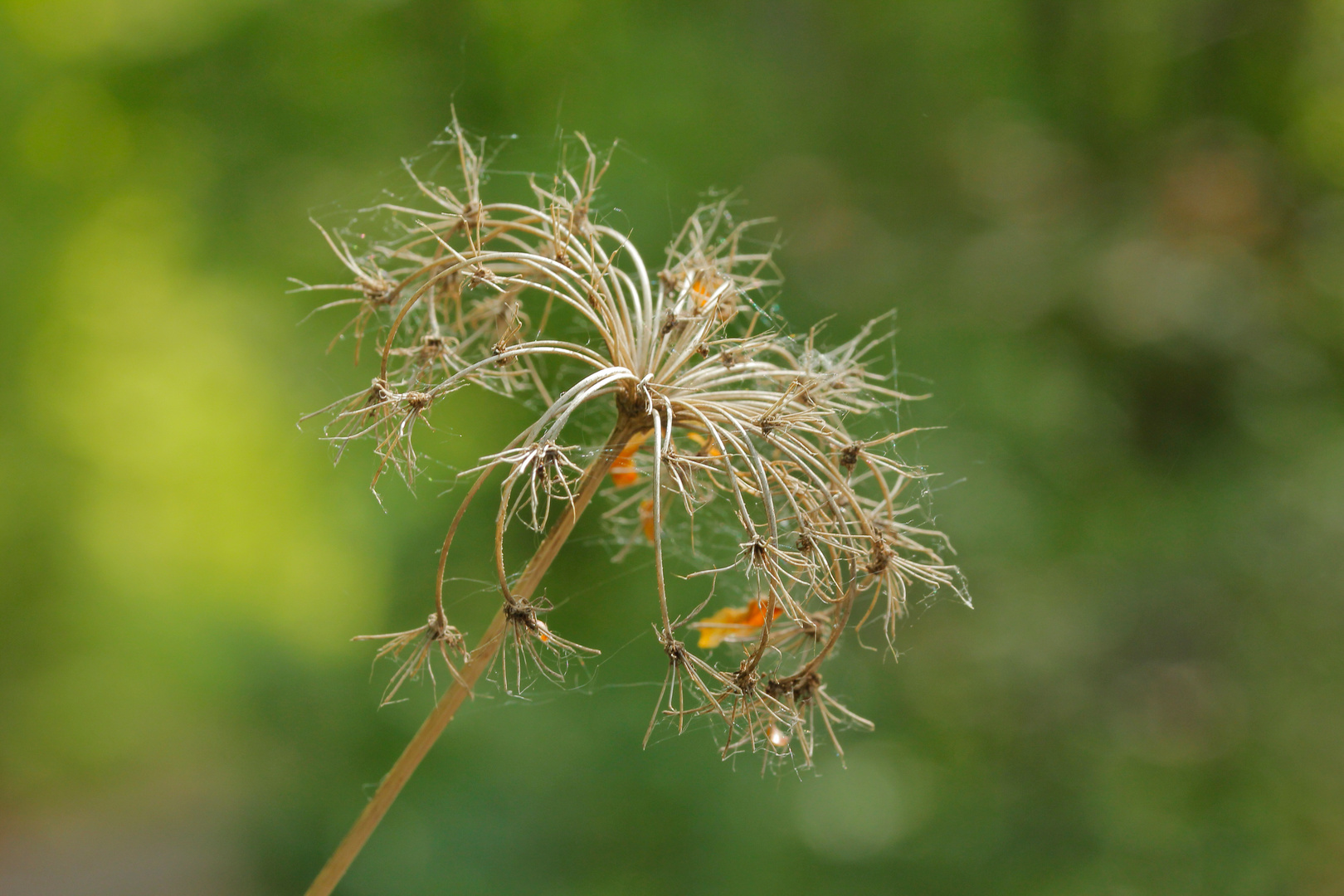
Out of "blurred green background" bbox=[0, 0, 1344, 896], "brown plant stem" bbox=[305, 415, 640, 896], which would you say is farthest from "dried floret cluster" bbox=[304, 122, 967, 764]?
"blurred green background" bbox=[0, 0, 1344, 896]

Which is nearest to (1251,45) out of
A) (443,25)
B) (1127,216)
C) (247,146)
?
(1127,216)

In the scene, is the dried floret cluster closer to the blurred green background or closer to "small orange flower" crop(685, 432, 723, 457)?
"small orange flower" crop(685, 432, 723, 457)

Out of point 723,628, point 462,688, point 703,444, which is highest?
point 703,444

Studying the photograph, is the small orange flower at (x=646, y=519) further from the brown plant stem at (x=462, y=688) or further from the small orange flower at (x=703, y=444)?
the brown plant stem at (x=462, y=688)

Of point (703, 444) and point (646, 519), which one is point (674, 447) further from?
point (646, 519)

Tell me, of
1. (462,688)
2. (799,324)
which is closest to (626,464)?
(462,688)

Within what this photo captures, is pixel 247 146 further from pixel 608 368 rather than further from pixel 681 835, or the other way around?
pixel 608 368
